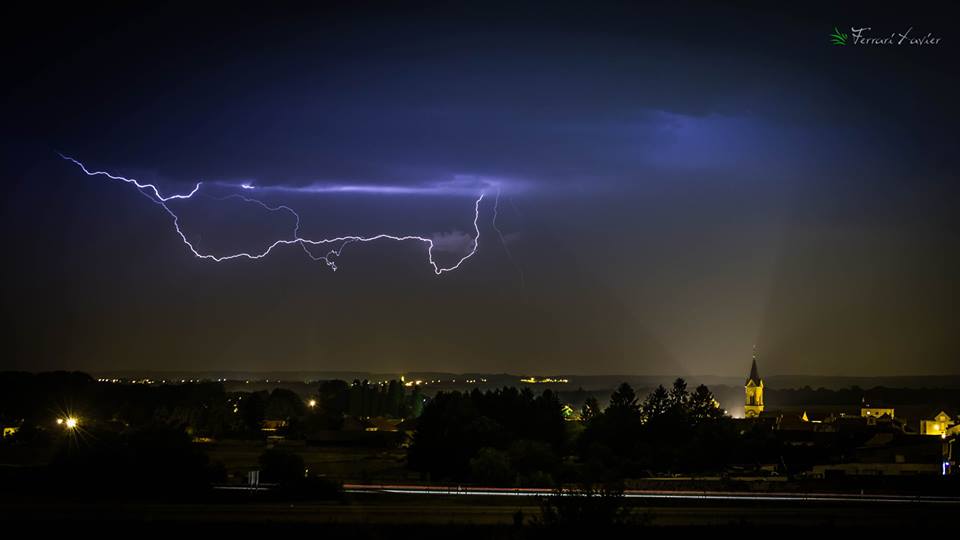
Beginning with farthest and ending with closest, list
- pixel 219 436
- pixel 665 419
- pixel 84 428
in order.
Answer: pixel 219 436 < pixel 665 419 < pixel 84 428

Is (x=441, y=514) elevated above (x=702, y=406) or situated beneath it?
situated beneath

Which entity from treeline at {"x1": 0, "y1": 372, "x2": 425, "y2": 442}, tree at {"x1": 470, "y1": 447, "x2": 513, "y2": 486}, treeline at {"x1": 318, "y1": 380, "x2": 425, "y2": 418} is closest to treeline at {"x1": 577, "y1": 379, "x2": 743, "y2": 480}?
tree at {"x1": 470, "y1": 447, "x2": 513, "y2": 486}

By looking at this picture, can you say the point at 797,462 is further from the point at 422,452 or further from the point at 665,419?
the point at 422,452

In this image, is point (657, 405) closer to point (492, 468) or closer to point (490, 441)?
point (490, 441)

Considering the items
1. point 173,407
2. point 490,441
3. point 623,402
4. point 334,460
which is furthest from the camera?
point 173,407

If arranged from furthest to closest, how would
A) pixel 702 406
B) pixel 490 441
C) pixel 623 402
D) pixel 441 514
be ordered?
pixel 702 406, pixel 623 402, pixel 490 441, pixel 441 514

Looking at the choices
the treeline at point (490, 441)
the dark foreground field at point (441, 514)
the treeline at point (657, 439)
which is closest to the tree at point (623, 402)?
the treeline at point (657, 439)

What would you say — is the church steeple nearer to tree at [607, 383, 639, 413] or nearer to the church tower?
the church tower

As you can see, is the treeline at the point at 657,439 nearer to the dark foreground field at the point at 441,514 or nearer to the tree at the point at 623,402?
the tree at the point at 623,402

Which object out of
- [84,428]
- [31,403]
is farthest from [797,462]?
[31,403]

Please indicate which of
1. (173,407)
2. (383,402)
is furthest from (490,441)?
(383,402)

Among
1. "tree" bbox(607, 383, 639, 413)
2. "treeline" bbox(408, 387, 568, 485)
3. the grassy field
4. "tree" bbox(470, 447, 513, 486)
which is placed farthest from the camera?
"tree" bbox(607, 383, 639, 413)
